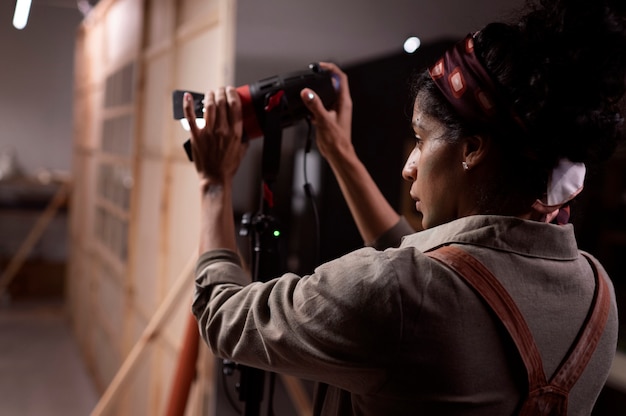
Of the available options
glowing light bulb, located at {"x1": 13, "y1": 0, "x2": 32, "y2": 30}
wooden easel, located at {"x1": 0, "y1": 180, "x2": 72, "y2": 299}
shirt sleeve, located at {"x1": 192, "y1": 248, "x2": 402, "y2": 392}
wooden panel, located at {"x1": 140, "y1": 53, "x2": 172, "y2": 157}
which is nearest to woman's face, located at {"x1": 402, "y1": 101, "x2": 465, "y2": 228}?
shirt sleeve, located at {"x1": 192, "y1": 248, "x2": 402, "y2": 392}

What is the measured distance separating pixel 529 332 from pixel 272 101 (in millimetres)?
452

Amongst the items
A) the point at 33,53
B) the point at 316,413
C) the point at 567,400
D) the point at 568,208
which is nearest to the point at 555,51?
the point at 568,208

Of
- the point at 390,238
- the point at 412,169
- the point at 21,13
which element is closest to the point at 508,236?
the point at 412,169

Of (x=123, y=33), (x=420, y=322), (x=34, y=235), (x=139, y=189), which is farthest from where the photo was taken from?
(x=139, y=189)

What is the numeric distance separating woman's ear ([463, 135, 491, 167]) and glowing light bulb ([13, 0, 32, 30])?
685 mm

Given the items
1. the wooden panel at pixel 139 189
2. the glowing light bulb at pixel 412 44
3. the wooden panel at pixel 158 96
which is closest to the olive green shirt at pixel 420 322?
the glowing light bulb at pixel 412 44

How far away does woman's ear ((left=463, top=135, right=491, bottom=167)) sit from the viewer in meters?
0.61

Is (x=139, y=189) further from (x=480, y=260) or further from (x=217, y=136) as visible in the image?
(x=480, y=260)

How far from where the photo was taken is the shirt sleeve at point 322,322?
528 millimetres

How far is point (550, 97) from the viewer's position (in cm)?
57

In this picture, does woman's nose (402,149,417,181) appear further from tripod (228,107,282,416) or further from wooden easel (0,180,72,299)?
wooden easel (0,180,72,299)

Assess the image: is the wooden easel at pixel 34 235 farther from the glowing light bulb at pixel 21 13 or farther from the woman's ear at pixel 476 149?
the woman's ear at pixel 476 149

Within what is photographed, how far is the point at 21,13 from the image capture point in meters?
0.91

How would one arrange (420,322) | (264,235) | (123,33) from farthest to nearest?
1. (123,33)
2. (264,235)
3. (420,322)
